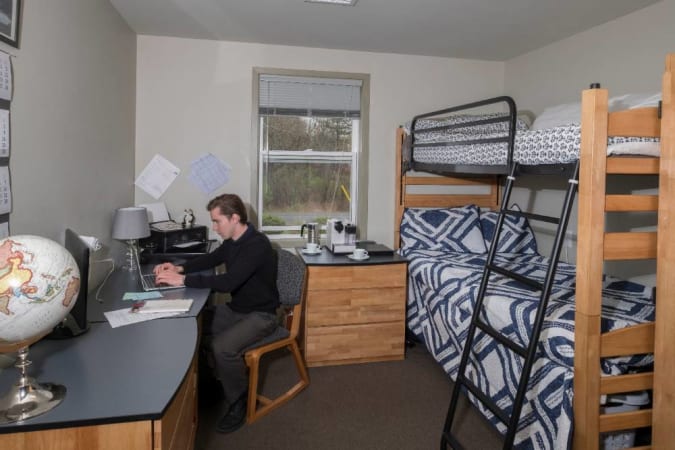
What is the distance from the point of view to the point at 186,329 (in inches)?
70.5

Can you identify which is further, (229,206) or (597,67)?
(597,67)

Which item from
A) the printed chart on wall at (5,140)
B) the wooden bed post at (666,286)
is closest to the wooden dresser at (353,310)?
the wooden bed post at (666,286)

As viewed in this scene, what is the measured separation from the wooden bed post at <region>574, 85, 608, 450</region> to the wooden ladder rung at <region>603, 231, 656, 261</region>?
0.04 metres

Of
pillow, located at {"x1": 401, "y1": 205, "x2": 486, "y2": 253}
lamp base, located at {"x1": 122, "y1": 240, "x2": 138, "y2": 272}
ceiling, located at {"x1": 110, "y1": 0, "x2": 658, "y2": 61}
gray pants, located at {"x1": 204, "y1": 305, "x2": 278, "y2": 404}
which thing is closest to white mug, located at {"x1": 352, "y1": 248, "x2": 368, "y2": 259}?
pillow, located at {"x1": 401, "y1": 205, "x2": 486, "y2": 253}

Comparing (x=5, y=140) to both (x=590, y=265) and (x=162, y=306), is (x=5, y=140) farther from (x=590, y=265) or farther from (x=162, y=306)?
(x=590, y=265)

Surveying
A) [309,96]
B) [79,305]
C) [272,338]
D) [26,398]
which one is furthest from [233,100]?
[26,398]

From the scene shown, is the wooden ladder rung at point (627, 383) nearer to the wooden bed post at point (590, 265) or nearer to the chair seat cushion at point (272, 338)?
the wooden bed post at point (590, 265)

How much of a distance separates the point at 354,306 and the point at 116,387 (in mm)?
1940

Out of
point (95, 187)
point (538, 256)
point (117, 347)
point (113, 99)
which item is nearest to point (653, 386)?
point (538, 256)

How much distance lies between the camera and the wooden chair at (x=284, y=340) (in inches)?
96.0

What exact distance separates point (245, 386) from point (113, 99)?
1.94 meters

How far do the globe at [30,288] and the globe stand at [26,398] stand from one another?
99 mm

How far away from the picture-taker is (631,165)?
1716 millimetres

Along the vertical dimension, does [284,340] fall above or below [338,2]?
below
